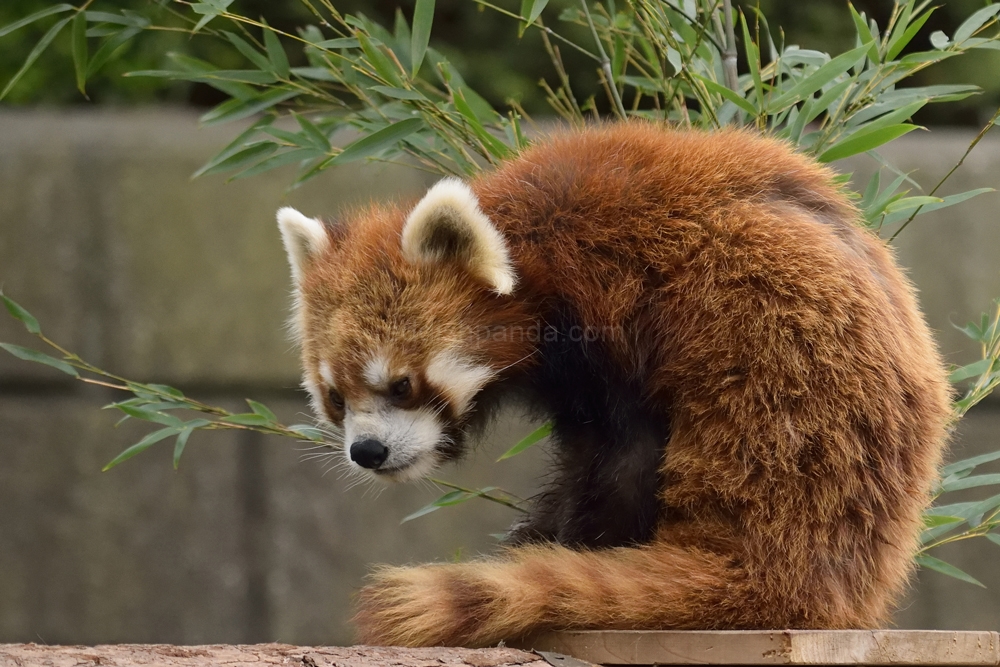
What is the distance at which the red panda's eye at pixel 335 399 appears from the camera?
1906 millimetres

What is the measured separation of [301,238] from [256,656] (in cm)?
91

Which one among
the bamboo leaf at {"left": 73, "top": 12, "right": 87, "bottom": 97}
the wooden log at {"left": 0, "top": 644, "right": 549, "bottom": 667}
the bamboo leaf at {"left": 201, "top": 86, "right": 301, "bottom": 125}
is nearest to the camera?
the wooden log at {"left": 0, "top": 644, "right": 549, "bottom": 667}

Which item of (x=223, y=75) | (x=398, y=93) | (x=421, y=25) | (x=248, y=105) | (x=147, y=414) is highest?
(x=421, y=25)

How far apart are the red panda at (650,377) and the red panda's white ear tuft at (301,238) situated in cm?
5

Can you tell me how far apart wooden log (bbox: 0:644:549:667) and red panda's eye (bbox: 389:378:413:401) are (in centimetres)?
47

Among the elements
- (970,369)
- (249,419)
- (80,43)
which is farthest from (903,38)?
(80,43)

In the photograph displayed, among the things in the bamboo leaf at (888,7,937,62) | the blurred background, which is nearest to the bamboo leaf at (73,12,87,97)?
the bamboo leaf at (888,7,937,62)

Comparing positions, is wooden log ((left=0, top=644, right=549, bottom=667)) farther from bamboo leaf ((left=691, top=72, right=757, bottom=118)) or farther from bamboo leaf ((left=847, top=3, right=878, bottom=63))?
bamboo leaf ((left=847, top=3, right=878, bottom=63))

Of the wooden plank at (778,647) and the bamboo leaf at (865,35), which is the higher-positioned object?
the bamboo leaf at (865,35)

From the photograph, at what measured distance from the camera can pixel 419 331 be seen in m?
1.81

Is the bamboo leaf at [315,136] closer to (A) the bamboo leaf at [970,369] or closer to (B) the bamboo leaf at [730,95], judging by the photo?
(B) the bamboo leaf at [730,95]

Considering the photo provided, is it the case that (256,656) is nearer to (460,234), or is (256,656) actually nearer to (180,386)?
(460,234)

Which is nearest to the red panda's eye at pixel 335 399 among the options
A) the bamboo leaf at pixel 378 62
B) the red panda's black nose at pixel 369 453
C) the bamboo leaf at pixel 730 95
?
the red panda's black nose at pixel 369 453

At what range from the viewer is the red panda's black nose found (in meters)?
1.84
